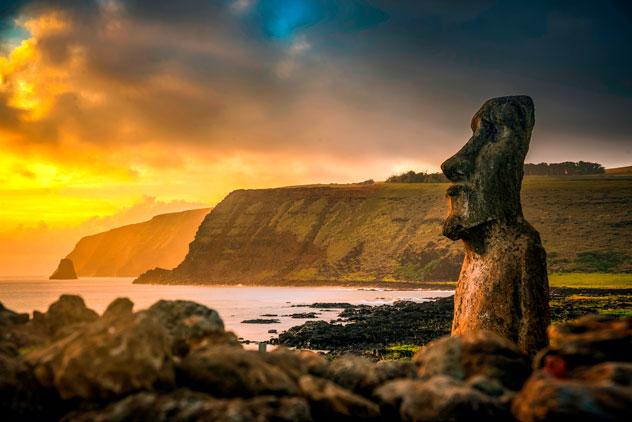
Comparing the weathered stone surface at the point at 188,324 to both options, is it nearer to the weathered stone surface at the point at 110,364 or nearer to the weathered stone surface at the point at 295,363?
the weathered stone surface at the point at 295,363

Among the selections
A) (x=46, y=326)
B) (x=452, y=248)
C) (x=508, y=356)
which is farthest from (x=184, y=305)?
(x=452, y=248)

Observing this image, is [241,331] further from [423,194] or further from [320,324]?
[423,194]

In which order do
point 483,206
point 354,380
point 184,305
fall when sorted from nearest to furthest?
1. point 354,380
2. point 184,305
3. point 483,206

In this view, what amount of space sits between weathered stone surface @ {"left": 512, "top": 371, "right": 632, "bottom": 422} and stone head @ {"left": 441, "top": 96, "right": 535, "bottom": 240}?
6.72 m

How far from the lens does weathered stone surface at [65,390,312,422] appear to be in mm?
5375

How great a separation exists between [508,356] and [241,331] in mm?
38976

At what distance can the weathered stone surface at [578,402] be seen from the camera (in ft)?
16.5

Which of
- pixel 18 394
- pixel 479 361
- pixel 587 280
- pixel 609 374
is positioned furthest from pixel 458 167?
pixel 587 280

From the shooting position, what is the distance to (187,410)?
547 centimetres

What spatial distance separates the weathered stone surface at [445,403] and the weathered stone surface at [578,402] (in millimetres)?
464

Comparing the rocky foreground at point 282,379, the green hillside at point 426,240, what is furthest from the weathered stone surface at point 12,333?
the green hillside at point 426,240

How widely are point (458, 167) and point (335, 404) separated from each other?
722cm

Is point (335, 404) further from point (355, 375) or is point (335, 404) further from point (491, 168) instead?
point (491, 168)

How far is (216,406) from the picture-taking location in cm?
547
